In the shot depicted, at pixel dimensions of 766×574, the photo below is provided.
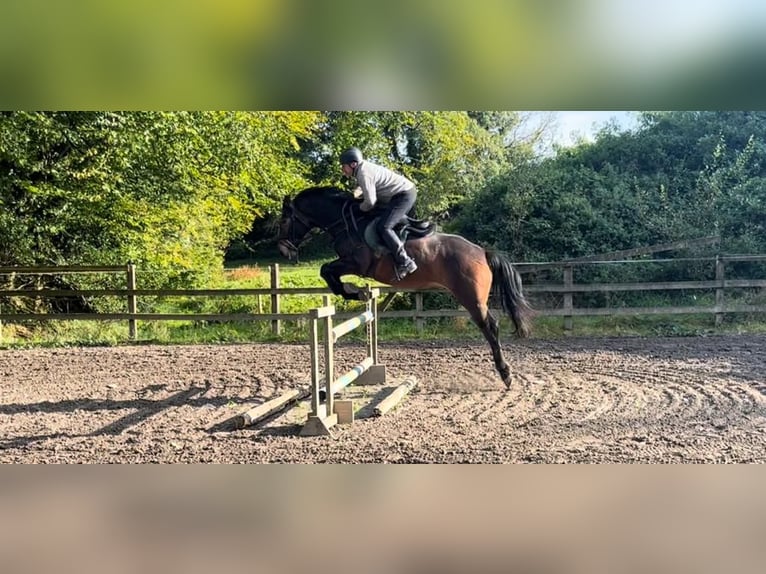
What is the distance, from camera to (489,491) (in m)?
1.52

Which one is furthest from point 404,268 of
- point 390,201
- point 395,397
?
point 395,397

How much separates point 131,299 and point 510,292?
4.57 metres

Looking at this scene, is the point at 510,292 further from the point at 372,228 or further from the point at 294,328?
the point at 294,328

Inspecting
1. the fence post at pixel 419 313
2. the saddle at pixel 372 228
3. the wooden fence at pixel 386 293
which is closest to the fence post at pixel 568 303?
the wooden fence at pixel 386 293

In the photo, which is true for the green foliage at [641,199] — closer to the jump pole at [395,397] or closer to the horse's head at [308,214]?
the jump pole at [395,397]

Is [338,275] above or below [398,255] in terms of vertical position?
below

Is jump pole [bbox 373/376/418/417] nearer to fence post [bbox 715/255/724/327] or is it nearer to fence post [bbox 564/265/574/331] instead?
fence post [bbox 564/265/574/331]

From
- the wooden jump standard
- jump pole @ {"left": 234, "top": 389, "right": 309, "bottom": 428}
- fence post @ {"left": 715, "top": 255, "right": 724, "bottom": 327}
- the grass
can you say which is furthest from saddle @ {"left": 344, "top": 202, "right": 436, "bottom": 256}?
fence post @ {"left": 715, "top": 255, "right": 724, "bottom": 327}

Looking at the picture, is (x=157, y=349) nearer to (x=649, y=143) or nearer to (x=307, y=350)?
(x=307, y=350)

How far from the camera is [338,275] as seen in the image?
12.5 ft

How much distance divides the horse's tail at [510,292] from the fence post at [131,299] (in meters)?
4.35
